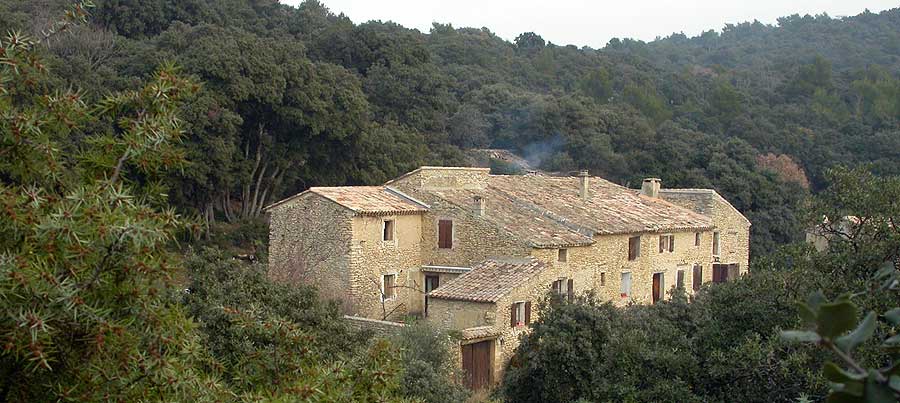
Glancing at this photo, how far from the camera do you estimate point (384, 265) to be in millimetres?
26547

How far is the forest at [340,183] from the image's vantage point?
5.32 m

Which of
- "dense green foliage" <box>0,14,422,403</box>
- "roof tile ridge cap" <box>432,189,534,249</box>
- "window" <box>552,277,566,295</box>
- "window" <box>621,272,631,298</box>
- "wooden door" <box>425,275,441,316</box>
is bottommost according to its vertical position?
"window" <box>621,272,631,298</box>

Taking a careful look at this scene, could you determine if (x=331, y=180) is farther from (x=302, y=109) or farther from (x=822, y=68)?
(x=822, y=68)

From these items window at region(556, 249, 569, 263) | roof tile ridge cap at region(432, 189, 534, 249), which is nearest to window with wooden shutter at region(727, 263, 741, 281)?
window at region(556, 249, 569, 263)

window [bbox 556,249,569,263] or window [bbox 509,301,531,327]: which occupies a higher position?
window [bbox 556,249,569,263]

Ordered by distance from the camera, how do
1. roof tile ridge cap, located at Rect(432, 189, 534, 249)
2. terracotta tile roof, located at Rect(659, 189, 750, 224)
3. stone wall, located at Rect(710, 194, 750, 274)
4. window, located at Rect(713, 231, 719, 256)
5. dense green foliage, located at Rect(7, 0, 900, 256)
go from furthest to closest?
terracotta tile roof, located at Rect(659, 189, 750, 224) < stone wall, located at Rect(710, 194, 750, 274) < window, located at Rect(713, 231, 719, 256) < dense green foliage, located at Rect(7, 0, 900, 256) < roof tile ridge cap, located at Rect(432, 189, 534, 249)

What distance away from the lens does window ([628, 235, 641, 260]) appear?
30125mm

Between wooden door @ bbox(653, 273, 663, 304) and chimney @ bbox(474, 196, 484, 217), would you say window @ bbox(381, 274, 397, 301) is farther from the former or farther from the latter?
wooden door @ bbox(653, 273, 663, 304)

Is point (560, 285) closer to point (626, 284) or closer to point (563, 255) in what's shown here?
point (563, 255)

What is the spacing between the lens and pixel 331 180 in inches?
1439

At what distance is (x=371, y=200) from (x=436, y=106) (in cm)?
2012

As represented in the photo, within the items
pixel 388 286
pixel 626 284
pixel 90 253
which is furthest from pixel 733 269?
pixel 90 253

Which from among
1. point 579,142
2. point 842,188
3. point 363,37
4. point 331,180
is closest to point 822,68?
point 579,142

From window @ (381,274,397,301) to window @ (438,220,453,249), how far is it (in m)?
1.54
